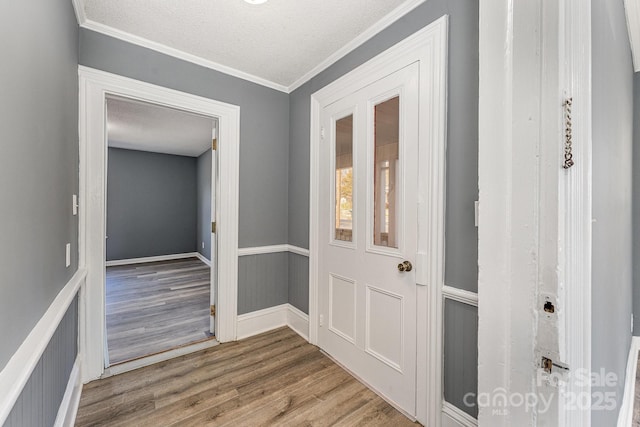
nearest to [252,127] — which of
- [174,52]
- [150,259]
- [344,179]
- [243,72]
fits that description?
[243,72]

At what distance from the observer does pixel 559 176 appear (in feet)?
2.09

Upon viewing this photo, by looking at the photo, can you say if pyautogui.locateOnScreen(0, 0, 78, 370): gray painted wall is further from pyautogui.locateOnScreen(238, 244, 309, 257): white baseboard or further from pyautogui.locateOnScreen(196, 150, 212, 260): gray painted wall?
pyautogui.locateOnScreen(196, 150, 212, 260): gray painted wall

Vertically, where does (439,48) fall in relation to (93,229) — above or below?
above

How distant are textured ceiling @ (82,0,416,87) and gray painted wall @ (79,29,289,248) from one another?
15cm

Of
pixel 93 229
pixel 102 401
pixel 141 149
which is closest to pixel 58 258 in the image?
pixel 93 229

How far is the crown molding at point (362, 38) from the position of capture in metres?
1.67

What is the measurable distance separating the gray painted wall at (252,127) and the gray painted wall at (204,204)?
3.46 metres

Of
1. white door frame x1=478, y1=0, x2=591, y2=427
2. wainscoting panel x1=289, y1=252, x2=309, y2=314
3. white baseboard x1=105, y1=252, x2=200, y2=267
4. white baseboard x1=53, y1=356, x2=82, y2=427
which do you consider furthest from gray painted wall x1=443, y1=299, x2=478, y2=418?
white baseboard x1=105, y1=252, x2=200, y2=267

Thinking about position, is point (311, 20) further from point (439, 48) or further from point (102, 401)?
point (102, 401)

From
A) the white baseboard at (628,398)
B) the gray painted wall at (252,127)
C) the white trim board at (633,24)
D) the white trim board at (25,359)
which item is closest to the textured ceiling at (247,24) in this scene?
the gray painted wall at (252,127)

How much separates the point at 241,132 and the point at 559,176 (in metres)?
2.43

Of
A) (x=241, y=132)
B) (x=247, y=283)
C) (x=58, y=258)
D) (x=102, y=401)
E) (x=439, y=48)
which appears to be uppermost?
(x=439, y=48)

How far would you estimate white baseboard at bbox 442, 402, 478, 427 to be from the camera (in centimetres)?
139

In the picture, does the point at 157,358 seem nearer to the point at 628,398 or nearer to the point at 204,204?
the point at 628,398
